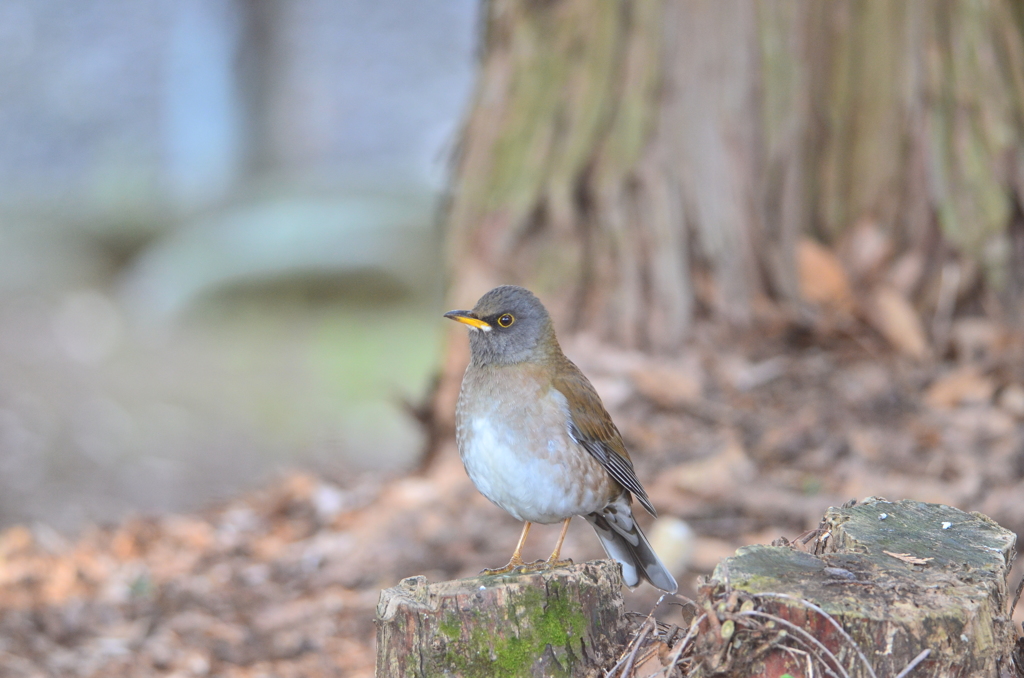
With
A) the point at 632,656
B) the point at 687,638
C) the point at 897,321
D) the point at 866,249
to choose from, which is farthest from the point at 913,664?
the point at 866,249

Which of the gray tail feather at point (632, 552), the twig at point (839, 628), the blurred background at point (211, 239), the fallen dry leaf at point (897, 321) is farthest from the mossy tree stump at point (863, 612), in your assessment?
the blurred background at point (211, 239)

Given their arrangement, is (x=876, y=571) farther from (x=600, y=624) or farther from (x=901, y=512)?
(x=600, y=624)

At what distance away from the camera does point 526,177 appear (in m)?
6.40

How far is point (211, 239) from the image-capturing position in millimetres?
15586

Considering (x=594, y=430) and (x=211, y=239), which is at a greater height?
(x=211, y=239)

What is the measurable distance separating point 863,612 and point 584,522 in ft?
10.8

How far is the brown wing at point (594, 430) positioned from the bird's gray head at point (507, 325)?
0.16 metres

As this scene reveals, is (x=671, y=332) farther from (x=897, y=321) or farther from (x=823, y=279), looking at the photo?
(x=897, y=321)

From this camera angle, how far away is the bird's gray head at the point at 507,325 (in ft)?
11.6

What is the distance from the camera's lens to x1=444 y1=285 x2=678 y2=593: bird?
10.9ft

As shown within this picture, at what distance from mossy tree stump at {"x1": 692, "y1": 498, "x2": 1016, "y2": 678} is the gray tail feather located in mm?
1304

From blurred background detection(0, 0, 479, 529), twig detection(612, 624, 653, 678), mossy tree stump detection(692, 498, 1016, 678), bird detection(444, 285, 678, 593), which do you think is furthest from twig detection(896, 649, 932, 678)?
blurred background detection(0, 0, 479, 529)

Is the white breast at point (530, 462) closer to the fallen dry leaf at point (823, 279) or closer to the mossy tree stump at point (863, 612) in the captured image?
the mossy tree stump at point (863, 612)

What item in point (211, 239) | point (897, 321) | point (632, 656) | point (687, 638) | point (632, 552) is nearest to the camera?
point (687, 638)
